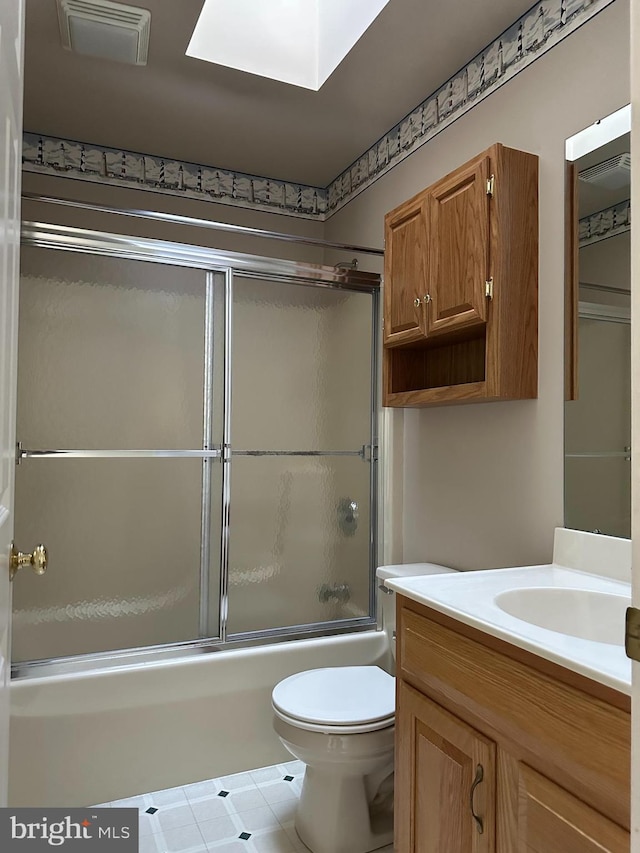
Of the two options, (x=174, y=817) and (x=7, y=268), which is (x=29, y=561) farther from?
(x=174, y=817)

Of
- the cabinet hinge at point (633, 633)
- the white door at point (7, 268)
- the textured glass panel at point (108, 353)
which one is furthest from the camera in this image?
the textured glass panel at point (108, 353)

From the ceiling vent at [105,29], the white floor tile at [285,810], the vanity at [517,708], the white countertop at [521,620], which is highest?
the ceiling vent at [105,29]

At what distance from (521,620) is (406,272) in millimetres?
1239

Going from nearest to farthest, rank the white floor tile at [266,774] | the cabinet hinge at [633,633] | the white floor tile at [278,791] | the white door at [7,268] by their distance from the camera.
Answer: the cabinet hinge at [633,633] < the white door at [7,268] < the white floor tile at [278,791] < the white floor tile at [266,774]

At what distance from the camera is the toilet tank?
2.19m

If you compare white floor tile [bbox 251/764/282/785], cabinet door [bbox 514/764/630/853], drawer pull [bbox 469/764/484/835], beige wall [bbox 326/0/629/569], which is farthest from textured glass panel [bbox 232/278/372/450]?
cabinet door [bbox 514/764/630/853]

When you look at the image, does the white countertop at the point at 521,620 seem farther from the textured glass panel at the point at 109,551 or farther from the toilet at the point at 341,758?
the textured glass panel at the point at 109,551

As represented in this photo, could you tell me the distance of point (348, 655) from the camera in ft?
7.98

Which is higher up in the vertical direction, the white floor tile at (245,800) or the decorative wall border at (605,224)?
the decorative wall border at (605,224)

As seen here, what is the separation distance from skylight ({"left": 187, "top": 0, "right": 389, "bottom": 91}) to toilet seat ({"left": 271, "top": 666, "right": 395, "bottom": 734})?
82.6 inches

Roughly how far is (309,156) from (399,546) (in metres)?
1.82

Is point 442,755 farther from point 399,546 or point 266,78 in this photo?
point 266,78

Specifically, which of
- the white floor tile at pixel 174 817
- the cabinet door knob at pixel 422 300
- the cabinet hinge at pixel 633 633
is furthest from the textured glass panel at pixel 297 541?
the cabinet hinge at pixel 633 633

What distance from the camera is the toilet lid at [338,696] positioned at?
5.59ft
